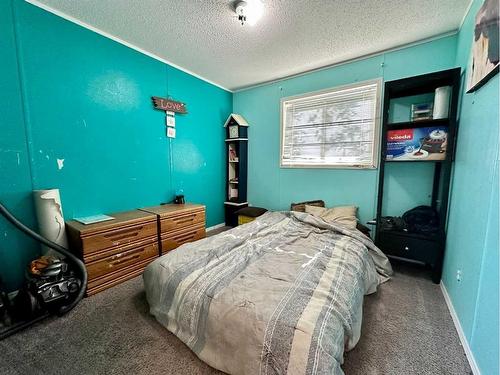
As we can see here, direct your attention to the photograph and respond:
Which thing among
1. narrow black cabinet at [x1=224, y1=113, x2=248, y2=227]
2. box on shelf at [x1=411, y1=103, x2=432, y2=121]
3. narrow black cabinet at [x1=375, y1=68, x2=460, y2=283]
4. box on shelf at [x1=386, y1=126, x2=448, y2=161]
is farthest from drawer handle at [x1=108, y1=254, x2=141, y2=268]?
box on shelf at [x1=411, y1=103, x2=432, y2=121]

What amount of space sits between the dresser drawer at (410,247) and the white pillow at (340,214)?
0.34m

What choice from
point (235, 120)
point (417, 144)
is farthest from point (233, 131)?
point (417, 144)

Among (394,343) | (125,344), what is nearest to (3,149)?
(125,344)

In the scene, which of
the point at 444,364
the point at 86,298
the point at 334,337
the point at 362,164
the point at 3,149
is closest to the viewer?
the point at 334,337

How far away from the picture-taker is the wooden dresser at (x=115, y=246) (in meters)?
1.89

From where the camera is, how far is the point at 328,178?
9.89 ft

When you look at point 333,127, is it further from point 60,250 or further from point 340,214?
point 60,250

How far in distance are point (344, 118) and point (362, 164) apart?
2.26 ft

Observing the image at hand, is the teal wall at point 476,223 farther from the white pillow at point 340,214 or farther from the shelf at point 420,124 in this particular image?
the white pillow at point 340,214

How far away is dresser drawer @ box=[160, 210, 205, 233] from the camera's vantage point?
2.51 m

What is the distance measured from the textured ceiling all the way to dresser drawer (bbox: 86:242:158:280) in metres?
2.32

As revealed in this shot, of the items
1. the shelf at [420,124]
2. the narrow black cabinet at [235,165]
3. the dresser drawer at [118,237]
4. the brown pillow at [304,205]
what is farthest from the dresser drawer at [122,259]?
the shelf at [420,124]

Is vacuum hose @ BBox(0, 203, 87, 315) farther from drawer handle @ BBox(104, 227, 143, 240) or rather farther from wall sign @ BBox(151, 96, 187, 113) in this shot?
wall sign @ BBox(151, 96, 187, 113)

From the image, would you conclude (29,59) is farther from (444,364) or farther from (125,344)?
(444,364)
